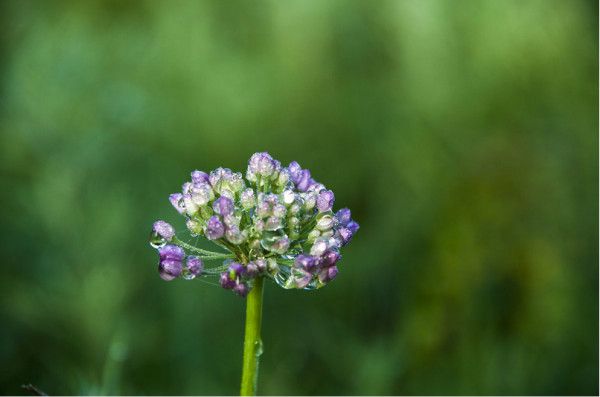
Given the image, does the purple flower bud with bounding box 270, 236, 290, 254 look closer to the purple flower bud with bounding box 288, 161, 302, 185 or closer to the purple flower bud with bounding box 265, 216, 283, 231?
the purple flower bud with bounding box 265, 216, 283, 231

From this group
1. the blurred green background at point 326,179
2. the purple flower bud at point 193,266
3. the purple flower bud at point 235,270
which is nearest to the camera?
the purple flower bud at point 235,270

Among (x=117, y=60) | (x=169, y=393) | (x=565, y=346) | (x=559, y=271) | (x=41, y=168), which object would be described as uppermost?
(x=117, y=60)

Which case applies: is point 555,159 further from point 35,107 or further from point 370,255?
point 35,107

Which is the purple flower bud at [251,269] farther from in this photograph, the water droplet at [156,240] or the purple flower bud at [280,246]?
the water droplet at [156,240]

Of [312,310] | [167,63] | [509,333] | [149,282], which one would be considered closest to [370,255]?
[312,310]

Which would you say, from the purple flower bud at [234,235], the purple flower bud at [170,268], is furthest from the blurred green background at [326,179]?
the purple flower bud at [234,235]

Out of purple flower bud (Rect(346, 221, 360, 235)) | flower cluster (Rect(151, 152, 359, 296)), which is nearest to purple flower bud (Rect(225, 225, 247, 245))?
flower cluster (Rect(151, 152, 359, 296))
